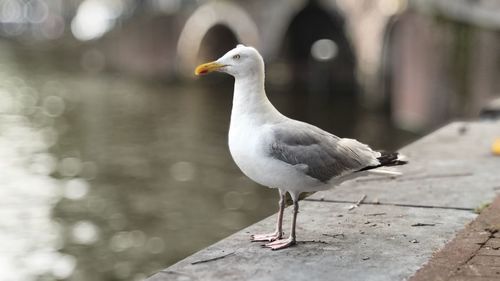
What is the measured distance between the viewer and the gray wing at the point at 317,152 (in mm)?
5773

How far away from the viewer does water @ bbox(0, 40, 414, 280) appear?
15102mm

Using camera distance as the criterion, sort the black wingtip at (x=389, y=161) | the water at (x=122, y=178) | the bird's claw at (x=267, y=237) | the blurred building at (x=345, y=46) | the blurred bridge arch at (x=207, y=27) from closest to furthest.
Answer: the bird's claw at (x=267, y=237), the black wingtip at (x=389, y=161), the water at (x=122, y=178), the blurred building at (x=345, y=46), the blurred bridge arch at (x=207, y=27)

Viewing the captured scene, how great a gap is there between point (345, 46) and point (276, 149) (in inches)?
1659

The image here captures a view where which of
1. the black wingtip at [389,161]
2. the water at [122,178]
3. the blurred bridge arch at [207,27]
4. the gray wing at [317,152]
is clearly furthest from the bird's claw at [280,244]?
the blurred bridge arch at [207,27]

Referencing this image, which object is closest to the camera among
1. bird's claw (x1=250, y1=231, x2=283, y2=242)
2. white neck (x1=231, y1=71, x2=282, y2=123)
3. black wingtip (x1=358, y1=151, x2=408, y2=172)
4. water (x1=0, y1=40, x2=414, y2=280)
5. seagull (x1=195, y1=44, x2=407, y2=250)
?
seagull (x1=195, y1=44, x2=407, y2=250)

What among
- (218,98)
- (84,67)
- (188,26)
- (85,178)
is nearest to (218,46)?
(188,26)

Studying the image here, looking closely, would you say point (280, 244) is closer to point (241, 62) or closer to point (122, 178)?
point (241, 62)

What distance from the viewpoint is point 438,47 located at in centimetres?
2681

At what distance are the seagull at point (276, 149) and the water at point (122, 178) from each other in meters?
8.39

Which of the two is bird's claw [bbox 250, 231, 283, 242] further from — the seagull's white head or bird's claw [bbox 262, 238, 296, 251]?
the seagull's white head

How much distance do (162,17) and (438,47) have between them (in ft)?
79.0

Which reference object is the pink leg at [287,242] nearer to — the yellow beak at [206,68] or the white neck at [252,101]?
the white neck at [252,101]

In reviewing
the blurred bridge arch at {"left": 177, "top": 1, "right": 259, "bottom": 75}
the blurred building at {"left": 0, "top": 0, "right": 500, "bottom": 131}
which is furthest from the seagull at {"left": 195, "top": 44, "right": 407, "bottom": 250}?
the blurred bridge arch at {"left": 177, "top": 1, "right": 259, "bottom": 75}

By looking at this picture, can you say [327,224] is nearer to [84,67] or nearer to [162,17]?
[162,17]
